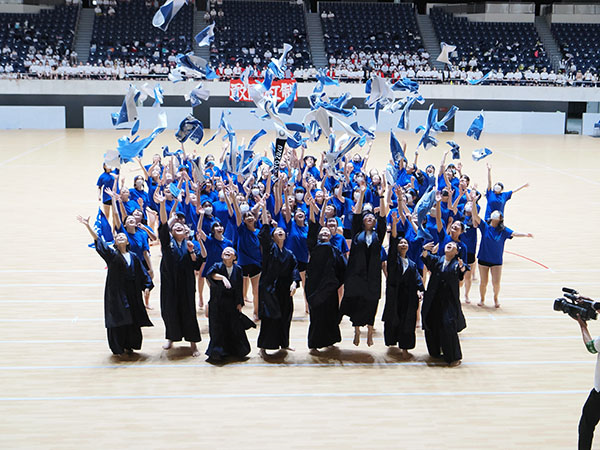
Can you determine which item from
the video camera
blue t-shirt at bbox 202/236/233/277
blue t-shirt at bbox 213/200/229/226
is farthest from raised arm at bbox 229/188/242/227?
the video camera

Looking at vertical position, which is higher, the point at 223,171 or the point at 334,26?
the point at 334,26

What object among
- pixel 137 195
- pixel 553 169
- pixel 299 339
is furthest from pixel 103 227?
pixel 553 169

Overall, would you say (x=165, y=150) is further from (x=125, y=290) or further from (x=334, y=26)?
(x=334, y=26)

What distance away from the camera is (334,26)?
4275cm

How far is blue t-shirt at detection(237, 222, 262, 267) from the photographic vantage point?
932 cm

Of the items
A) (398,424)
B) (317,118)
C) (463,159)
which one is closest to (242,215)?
(317,118)

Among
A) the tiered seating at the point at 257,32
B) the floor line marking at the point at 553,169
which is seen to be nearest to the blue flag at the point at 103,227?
the floor line marking at the point at 553,169

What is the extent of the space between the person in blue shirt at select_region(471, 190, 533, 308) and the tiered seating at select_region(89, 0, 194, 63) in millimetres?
30065

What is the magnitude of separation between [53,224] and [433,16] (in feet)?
116

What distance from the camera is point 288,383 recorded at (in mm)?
7469

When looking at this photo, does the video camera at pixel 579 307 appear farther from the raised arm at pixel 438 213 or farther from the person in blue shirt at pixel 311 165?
the person in blue shirt at pixel 311 165

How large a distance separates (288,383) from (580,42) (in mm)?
41100

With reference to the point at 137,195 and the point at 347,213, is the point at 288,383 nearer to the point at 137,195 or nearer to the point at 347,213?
the point at 347,213

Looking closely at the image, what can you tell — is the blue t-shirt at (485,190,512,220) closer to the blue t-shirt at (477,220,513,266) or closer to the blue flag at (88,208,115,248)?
the blue t-shirt at (477,220,513,266)
